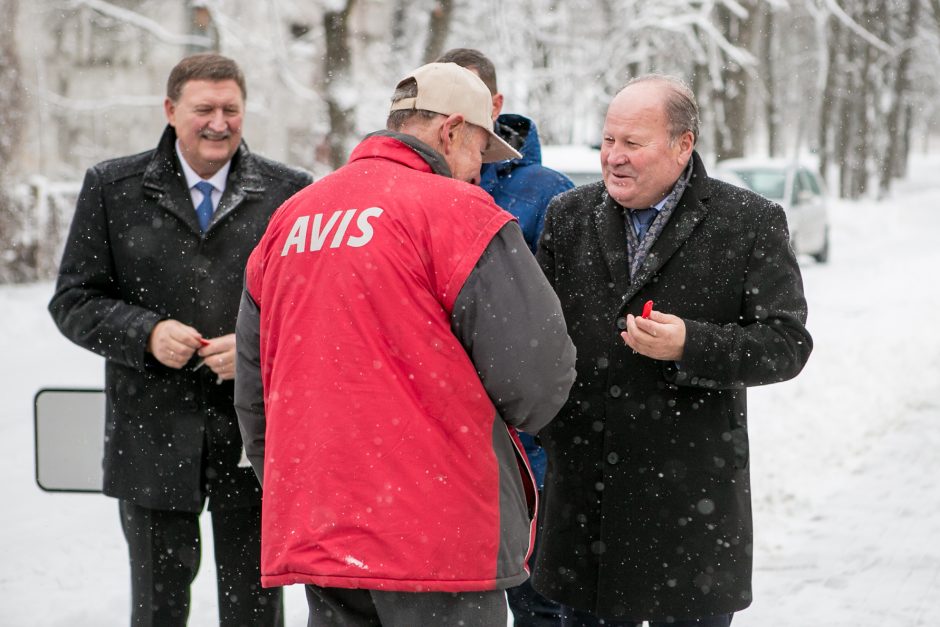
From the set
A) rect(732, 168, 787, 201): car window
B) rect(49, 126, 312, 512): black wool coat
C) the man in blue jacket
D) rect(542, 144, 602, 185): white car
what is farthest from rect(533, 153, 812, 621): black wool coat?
rect(732, 168, 787, 201): car window

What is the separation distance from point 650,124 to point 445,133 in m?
0.80

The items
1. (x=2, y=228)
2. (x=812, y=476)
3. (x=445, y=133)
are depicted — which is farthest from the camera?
(x=2, y=228)

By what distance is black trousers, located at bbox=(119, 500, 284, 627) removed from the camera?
13.1ft

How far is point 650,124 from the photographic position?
3.37 metres

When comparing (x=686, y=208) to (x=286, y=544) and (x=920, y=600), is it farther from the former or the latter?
(x=920, y=600)

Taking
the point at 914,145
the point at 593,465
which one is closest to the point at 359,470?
the point at 593,465

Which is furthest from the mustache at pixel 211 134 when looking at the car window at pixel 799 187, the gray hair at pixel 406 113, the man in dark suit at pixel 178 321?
the car window at pixel 799 187

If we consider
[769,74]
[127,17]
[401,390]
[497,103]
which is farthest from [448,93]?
[769,74]

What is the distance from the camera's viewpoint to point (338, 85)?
54.0ft

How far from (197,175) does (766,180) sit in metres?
20.1

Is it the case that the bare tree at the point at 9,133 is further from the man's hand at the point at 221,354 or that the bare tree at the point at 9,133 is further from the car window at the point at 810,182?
the car window at the point at 810,182

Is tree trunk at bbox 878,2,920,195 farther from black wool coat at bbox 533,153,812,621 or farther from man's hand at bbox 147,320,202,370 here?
man's hand at bbox 147,320,202,370

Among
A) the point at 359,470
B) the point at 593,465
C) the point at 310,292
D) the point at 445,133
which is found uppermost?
the point at 445,133

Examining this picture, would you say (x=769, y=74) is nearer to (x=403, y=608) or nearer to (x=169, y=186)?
(x=169, y=186)
